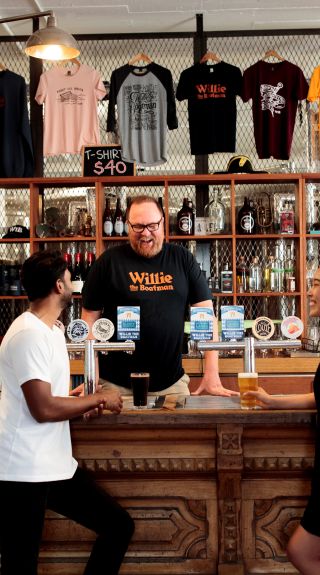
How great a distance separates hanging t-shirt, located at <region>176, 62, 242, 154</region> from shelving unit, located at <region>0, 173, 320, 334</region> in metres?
0.33

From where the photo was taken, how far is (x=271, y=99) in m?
6.14

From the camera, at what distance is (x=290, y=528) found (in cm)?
270

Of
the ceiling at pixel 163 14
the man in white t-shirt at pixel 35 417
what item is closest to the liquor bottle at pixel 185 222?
the ceiling at pixel 163 14

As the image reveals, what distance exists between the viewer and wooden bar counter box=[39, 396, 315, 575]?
106 inches

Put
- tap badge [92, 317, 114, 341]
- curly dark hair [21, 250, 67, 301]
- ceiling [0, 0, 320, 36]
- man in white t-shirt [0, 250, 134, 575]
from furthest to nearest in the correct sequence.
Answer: ceiling [0, 0, 320, 36] < tap badge [92, 317, 114, 341] < curly dark hair [21, 250, 67, 301] < man in white t-shirt [0, 250, 134, 575]

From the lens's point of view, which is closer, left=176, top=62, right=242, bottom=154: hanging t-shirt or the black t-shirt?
the black t-shirt

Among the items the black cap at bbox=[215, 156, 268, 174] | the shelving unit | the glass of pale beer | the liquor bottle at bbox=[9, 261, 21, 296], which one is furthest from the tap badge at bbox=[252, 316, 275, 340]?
the liquor bottle at bbox=[9, 261, 21, 296]

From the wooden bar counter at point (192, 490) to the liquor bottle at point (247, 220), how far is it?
11.5 ft

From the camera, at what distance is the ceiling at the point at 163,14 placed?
19.0ft

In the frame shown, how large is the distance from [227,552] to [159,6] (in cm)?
451

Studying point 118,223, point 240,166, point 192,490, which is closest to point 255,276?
point 240,166

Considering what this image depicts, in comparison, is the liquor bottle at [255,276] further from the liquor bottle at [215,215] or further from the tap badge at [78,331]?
the tap badge at [78,331]

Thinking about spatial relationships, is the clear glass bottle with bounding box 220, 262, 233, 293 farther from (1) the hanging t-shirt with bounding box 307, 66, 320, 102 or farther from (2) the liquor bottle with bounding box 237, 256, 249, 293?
(1) the hanging t-shirt with bounding box 307, 66, 320, 102

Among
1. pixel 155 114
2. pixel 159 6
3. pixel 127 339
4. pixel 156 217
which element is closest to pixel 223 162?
pixel 155 114
